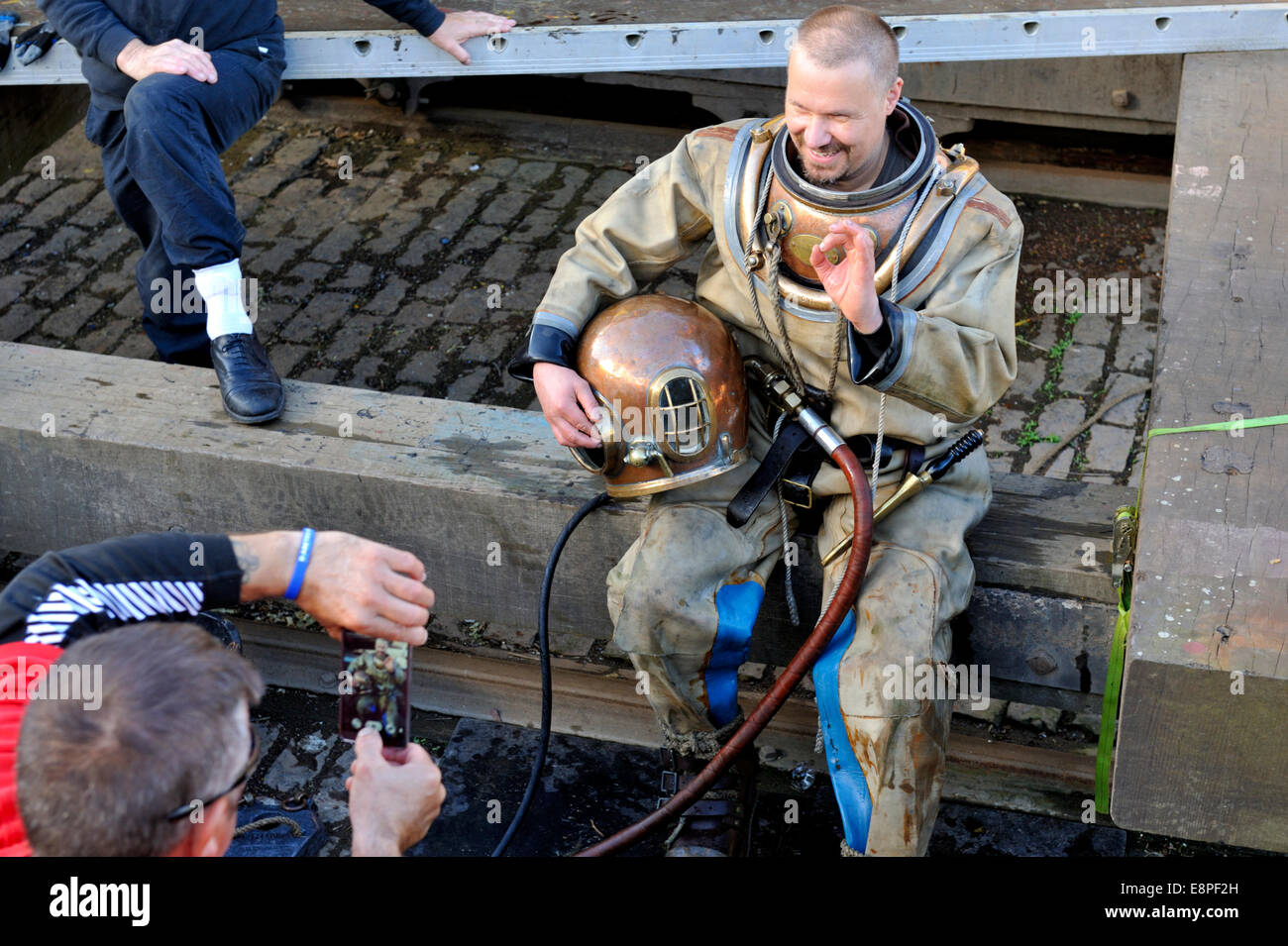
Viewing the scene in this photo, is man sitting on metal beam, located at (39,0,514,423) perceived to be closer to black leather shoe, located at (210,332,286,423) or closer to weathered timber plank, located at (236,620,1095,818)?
black leather shoe, located at (210,332,286,423)

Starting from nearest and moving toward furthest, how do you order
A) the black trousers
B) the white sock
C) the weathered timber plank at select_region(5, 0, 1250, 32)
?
the white sock
the black trousers
the weathered timber plank at select_region(5, 0, 1250, 32)

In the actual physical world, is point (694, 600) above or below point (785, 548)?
below

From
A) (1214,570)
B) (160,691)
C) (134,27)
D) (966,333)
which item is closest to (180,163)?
(134,27)

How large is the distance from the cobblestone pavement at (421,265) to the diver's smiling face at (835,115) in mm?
2061

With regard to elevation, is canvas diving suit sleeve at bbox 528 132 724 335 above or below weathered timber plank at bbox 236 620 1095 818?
above

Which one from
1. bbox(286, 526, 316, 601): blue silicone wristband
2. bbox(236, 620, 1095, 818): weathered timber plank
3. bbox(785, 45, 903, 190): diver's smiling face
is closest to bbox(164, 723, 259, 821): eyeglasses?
bbox(286, 526, 316, 601): blue silicone wristband

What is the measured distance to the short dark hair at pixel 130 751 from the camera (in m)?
1.77

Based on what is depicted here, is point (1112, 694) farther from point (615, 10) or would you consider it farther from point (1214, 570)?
point (615, 10)

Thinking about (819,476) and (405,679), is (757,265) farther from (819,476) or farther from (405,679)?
(405,679)

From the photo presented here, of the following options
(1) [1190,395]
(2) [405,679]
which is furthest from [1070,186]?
(2) [405,679]

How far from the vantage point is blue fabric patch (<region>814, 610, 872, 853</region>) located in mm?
2875

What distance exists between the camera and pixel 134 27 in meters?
4.24

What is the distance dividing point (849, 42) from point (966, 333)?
26.0 inches

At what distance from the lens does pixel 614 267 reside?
3.25 m
